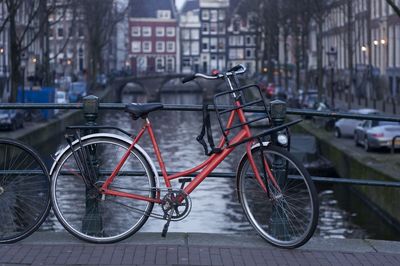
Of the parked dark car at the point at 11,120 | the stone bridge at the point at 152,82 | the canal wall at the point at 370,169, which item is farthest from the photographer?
the stone bridge at the point at 152,82

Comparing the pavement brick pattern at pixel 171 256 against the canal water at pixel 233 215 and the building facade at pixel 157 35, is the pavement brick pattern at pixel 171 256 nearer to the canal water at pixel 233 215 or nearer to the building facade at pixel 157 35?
the canal water at pixel 233 215

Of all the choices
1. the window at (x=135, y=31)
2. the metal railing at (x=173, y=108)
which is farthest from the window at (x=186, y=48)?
the metal railing at (x=173, y=108)

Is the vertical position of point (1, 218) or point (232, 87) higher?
point (232, 87)

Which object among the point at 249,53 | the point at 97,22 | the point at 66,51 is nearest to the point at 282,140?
the point at 97,22

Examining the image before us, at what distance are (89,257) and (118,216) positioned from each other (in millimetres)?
619

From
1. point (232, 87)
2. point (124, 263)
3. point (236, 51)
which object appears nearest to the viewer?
point (124, 263)

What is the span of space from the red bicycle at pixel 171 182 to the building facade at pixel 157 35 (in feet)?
361

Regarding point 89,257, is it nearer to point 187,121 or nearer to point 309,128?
point 309,128

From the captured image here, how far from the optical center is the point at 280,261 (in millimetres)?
5566

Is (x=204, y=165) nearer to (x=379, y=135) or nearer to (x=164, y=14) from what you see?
(x=379, y=135)

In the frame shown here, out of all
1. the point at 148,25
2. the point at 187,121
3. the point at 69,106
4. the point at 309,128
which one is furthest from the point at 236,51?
the point at 69,106

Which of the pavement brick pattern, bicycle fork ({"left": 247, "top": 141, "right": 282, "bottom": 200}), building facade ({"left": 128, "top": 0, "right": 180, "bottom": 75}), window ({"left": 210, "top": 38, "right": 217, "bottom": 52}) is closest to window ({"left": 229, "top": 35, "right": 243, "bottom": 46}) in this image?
window ({"left": 210, "top": 38, "right": 217, "bottom": 52})

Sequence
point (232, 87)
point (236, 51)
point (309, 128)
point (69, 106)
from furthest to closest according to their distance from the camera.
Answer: point (236, 51) < point (309, 128) < point (69, 106) < point (232, 87)

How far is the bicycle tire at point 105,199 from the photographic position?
5.96 m
